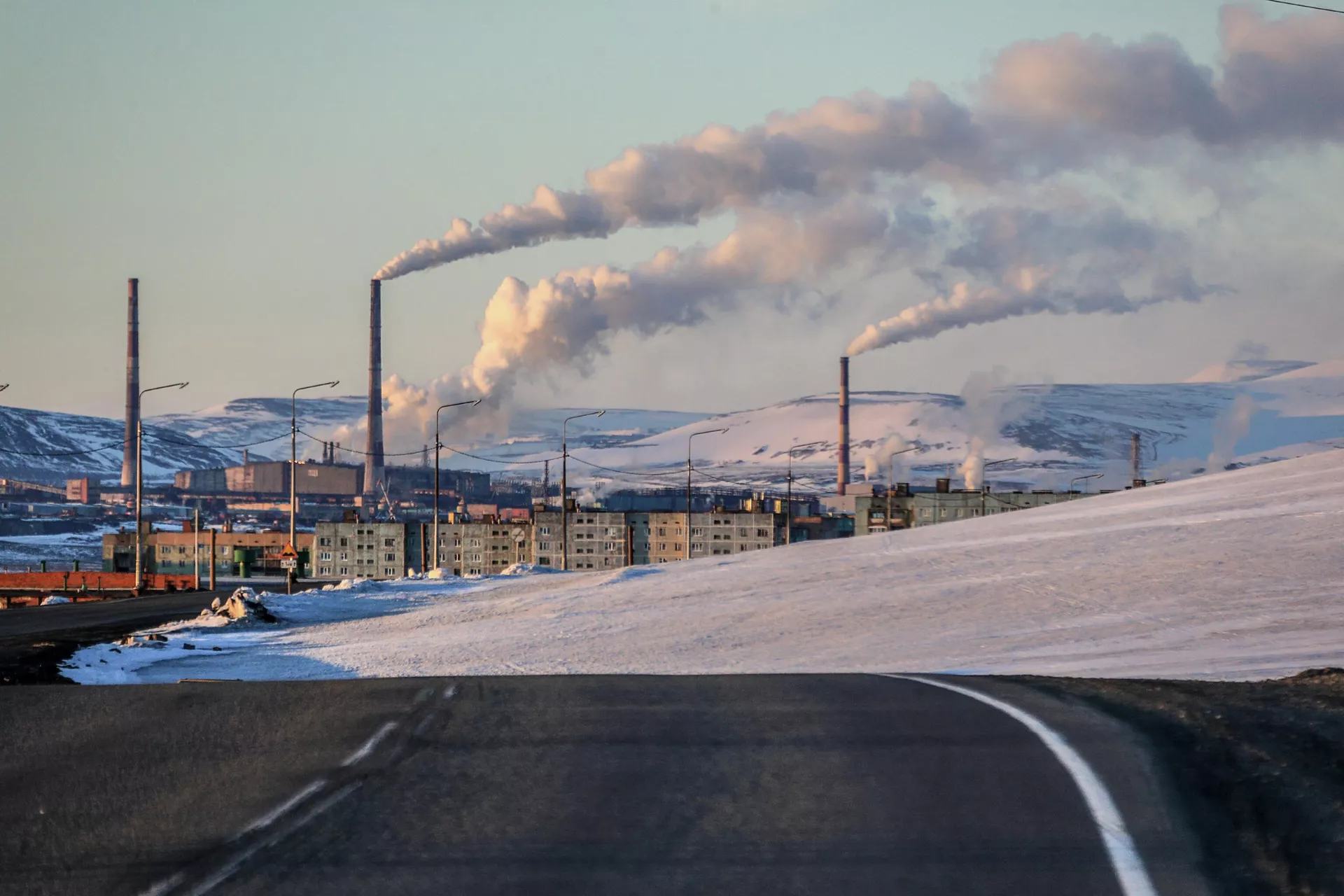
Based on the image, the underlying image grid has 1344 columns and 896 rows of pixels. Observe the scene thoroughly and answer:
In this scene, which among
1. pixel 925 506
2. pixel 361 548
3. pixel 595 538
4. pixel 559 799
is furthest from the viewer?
pixel 595 538

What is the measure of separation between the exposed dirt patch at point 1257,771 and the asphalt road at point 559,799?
371mm

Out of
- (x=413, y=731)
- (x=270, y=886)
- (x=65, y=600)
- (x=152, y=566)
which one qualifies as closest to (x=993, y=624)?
(x=413, y=731)

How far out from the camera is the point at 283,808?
9633mm

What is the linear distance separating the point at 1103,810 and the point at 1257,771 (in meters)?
1.64

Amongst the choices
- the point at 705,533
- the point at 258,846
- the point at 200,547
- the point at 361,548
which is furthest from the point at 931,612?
the point at 705,533

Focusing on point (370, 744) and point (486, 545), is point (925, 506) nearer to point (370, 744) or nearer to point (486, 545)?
point (486, 545)

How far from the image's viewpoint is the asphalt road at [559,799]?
7.91 meters

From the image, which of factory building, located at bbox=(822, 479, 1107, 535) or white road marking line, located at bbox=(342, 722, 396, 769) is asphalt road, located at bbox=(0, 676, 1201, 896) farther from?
factory building, located at bbox=(822, 479, 1107, 535)

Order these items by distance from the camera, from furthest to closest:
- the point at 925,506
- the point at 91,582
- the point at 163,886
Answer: the point at 925,506
the point at 91,582
the point at 163,886

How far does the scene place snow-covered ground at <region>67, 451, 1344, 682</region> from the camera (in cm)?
2409

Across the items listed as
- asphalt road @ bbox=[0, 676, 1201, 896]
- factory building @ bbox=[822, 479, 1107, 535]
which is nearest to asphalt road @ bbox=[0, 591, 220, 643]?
asphalt road @ bbox=[0, 676, 1201, 896]

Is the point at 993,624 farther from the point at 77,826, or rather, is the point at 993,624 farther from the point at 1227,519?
the point at 77,826

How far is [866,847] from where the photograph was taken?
8430mm

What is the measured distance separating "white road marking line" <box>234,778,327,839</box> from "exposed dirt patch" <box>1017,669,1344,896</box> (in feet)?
18.6
